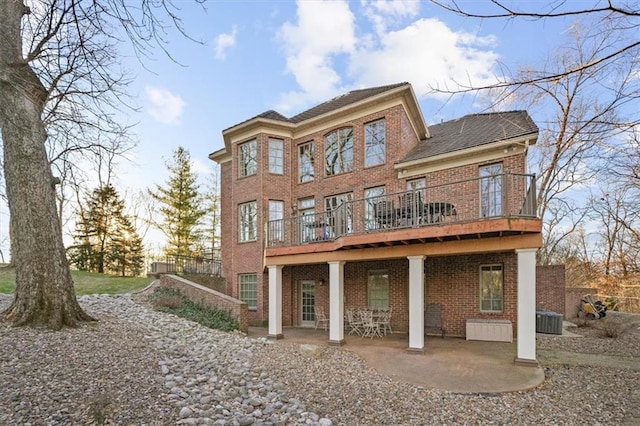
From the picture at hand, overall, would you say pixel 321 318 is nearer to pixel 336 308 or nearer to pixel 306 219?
pixel 336 308

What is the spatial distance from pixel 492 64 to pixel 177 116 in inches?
263

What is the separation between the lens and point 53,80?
5.42m

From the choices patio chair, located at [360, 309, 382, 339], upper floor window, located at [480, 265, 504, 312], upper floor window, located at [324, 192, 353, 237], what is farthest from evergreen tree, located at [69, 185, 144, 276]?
upper floor window, located at [480, 265, 504, 312]

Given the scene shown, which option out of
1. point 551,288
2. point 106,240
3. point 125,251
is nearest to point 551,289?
point 551,288

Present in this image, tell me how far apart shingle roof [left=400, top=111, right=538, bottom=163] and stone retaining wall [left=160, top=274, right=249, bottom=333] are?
7.14 meters

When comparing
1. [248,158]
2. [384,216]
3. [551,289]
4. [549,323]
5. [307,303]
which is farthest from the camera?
[551,289]

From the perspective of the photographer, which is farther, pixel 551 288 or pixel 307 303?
pixel 551 288

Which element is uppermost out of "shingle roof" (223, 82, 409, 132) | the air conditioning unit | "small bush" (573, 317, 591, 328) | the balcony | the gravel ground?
"shingle roof" (223, 82, 409, 132)

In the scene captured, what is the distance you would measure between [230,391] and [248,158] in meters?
9.99

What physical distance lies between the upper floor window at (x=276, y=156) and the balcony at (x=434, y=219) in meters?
2.36

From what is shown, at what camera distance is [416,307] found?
28.1 feet

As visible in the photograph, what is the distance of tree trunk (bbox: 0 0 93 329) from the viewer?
7078 mm

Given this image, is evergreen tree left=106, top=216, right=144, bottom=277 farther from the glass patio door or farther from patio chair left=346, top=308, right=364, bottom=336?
patio chair left=346, top=308, right=364, bottom=336

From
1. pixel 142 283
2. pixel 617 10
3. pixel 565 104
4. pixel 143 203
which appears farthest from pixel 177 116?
pixel 143 203
